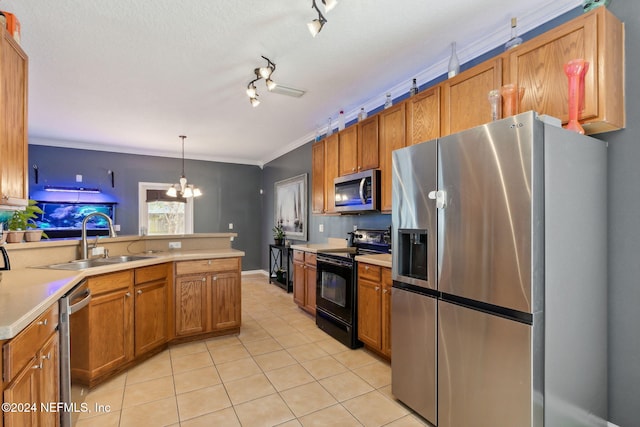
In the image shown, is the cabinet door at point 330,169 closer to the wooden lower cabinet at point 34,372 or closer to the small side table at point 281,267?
the small side table at point 281,267

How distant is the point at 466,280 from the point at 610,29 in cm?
153

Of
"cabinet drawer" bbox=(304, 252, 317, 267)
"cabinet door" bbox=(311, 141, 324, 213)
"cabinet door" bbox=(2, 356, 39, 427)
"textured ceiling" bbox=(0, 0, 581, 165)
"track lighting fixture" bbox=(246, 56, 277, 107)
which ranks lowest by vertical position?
"cabinet door" bbox=(2, 356, 39, 427)

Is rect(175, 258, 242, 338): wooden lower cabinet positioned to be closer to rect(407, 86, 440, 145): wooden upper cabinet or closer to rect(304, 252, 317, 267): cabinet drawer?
rect(304, 252, 317, 267): cabinet drawer

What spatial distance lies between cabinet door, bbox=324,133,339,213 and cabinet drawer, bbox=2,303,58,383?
116 inches

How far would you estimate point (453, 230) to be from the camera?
1782mm

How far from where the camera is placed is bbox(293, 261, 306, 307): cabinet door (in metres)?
4.20

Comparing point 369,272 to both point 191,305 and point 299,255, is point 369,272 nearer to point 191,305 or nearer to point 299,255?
point 299,255

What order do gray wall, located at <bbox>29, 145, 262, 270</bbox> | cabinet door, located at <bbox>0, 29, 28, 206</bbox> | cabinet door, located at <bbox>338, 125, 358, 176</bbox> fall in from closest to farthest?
1. cabinet door, located at <bbox>0, 29, 28, 206</bbox>
2. cabinet door, located at <bbox>338, 125, 358, 176</bbox>
3. gray wall, located at <bbox>29, 145, 262, 270</bbox>

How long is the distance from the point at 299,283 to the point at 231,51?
2.93 metres

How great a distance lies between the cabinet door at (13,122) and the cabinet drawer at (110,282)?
68cm

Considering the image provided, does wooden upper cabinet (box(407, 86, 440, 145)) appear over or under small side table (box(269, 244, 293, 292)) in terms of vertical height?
over

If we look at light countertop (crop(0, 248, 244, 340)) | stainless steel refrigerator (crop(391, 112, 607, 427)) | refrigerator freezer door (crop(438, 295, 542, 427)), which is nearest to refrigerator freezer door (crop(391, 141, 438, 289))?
stainless steel refrigerator (crop(391, 112, 607, 427))

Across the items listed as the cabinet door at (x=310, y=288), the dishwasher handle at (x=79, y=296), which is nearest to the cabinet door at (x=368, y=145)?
the cabinet door at (x=310, y=288)

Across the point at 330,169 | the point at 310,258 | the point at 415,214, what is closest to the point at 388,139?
the point at 330,169
